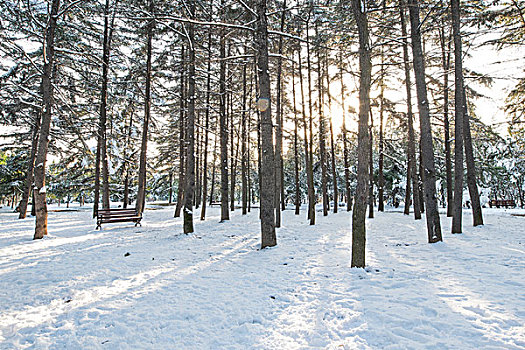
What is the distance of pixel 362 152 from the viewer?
512 cm

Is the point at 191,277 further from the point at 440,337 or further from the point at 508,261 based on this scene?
the point at 508,261

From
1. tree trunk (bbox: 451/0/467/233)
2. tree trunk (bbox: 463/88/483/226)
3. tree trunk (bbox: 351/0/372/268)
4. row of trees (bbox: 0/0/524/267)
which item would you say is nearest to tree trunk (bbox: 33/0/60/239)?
row of trees (bbox: 0/0/524/267)

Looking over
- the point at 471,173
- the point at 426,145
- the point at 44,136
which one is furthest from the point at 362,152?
the point at 44,136

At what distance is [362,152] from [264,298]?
3311mm

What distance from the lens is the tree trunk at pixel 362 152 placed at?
504cm

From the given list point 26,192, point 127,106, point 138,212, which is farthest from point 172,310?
point 26,192

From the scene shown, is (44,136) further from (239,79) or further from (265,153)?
(239,79)

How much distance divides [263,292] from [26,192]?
18052mm

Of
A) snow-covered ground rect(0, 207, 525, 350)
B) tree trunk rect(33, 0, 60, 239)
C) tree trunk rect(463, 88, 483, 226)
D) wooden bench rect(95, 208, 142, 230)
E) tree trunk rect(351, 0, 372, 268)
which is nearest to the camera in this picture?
snow-covered ground rect(0, 207, 525, 350)

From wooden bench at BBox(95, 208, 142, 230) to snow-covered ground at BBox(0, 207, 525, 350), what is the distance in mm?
3755

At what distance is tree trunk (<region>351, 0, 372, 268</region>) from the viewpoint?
5.04 m

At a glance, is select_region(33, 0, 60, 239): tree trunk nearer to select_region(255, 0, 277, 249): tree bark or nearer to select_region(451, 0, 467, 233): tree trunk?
select_region(255, 0, 277, 249): tree bark

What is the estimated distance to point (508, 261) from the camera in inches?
208

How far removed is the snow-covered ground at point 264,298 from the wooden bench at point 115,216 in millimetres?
3755
